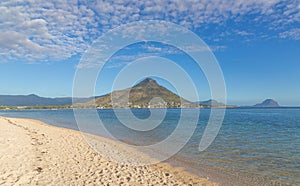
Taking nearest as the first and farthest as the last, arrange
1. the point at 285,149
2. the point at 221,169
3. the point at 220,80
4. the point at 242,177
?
the point at 242,177, the point at 221,169, the point at 220,80, the point at 285,149

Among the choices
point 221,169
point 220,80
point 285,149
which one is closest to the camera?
point 221,169

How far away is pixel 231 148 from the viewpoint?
19750 mm

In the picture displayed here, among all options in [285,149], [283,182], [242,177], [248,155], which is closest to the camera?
[283,182]

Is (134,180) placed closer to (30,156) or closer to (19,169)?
(19,169)

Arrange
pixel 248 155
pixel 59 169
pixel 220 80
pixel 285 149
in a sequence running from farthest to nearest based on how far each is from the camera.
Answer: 1. pixel 285 149
2. pixel 248 155
3. pixel 220 80
4. pixel 59 169

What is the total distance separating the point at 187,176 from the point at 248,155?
25.0ft

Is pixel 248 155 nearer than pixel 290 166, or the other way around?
pixel 290 166

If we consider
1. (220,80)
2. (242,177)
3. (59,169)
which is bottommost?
(242,177)

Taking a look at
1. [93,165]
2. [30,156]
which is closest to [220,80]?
[93,165]

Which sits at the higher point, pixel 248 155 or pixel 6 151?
pixel 6 151

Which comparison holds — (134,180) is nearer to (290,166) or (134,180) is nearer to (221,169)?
(221,169)

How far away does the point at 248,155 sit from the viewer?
56.2ft

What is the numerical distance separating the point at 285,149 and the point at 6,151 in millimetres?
20454

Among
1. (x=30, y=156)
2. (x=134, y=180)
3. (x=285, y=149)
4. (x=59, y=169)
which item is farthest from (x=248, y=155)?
(x=30, y=156)
